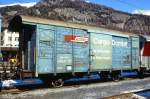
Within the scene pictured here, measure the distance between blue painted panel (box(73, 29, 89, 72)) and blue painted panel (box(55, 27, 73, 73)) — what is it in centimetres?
49

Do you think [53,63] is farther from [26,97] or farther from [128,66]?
[128,66]

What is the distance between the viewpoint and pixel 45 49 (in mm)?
18062

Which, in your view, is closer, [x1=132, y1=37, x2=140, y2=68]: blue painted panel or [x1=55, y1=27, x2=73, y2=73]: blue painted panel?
[x1=55, y1=27, x2=73, y2=73]: blue painted panel

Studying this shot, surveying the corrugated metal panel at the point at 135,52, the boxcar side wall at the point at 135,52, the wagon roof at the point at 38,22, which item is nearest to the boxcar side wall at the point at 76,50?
the wagon roof at the point at 38,22

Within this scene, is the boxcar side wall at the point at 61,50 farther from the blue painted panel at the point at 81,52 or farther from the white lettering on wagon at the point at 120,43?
the white lettering on wagon at the point at 120,43

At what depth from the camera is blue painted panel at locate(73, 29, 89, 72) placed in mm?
20016

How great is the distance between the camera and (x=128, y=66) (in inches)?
1010

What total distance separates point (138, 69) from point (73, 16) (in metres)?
170

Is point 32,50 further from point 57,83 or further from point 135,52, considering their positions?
point 135,52

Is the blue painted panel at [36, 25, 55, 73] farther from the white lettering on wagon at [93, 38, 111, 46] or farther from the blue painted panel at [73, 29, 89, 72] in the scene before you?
the white lettering on wagon at [93, 38, 111, 46]

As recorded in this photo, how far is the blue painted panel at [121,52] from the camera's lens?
23688 mm

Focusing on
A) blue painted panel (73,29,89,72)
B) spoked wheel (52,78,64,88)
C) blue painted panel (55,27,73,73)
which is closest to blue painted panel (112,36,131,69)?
blue painted panel (73,29,89,72)

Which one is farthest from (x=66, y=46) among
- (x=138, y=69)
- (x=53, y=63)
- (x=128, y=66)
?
(x=138, y=69)

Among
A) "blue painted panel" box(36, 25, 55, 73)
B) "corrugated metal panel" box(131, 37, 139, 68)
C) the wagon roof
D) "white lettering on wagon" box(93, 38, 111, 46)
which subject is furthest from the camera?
"corrugated metal panel" box(131, 37, 139, 68)
